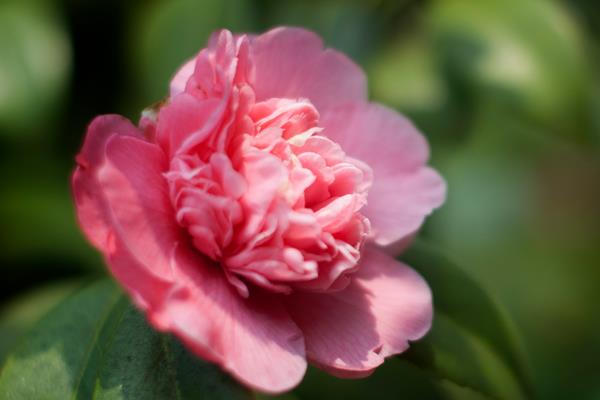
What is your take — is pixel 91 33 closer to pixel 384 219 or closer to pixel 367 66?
pixel 367 66

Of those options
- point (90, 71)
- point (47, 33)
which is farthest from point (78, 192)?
point (90, 71)

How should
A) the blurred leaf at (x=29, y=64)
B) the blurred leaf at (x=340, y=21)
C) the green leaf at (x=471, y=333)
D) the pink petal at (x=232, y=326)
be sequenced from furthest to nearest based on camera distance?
the blurred leaf at (x=340, y=21) < the blurred leaf at (x=29, y=64) < the green leaf at (x=471, y=333) < the pink petal at (x=232, y=326)

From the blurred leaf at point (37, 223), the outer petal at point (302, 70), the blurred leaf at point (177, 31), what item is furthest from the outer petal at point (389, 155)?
the blurred leaf at point (37, 223)

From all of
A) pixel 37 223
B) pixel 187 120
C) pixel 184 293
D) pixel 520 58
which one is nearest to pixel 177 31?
pixel 37 223

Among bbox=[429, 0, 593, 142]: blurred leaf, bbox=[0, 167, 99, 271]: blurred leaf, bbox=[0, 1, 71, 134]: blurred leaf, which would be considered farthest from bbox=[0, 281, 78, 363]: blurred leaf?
bbox=[429, 0, 593, 142]: blurred leaf

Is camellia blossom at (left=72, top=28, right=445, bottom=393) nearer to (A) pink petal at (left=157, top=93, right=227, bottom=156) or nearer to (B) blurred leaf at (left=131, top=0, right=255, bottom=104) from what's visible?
(A) pink petal at (left=157, top=93, right=227, bottom=156)

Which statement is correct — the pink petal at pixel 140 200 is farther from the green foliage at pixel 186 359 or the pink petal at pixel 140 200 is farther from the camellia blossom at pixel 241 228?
the green foliage at pixel 186 359

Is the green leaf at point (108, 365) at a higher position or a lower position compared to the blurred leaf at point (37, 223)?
higher
